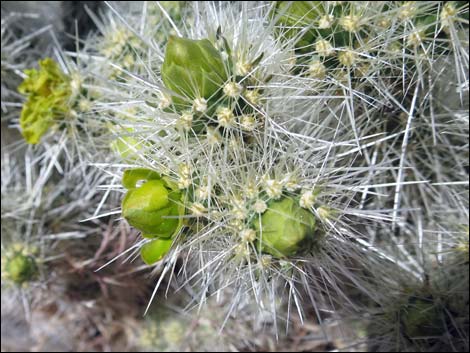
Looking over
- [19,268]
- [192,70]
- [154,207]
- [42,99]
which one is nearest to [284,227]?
[154,207]

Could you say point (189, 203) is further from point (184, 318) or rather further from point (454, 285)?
point (184, 318)

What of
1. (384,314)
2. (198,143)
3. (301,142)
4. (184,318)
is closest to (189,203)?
(198,143)

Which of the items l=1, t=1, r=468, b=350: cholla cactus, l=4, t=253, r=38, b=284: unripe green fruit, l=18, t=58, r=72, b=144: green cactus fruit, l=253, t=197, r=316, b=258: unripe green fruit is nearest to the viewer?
l=253, t=197, r=316, b=258: unripe green fruit

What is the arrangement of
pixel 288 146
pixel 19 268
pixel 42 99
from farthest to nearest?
pixel 19 268, pixel 42 99, pixel 288 146

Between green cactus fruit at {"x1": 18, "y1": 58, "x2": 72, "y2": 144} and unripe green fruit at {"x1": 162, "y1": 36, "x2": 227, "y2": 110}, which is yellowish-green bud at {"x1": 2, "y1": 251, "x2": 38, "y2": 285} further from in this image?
unripe green fruit at {"x1": 162, "y1": 36, "x2": 227, "y2": 110}

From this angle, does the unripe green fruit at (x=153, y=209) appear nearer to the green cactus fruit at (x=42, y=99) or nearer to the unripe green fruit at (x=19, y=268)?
the green cactus fruit at (x=42, y=99)

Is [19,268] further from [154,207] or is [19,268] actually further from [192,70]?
[192,70]

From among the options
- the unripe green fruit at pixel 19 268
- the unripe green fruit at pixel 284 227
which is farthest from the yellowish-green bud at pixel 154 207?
the unripe green fruit at pixel 19 268

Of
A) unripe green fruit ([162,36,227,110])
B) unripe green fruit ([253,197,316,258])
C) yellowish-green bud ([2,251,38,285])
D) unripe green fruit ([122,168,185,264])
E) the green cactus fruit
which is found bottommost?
yellowish-green bud ([2,251,38,285])

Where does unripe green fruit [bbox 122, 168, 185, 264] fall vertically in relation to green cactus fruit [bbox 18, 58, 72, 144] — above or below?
above

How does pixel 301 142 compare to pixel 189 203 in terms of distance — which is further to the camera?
pixel 301 142

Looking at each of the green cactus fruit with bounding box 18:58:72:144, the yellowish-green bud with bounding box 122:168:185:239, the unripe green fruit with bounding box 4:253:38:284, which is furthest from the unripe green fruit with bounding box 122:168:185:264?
the unripe green fruit with bounding box 4:253:38:284
